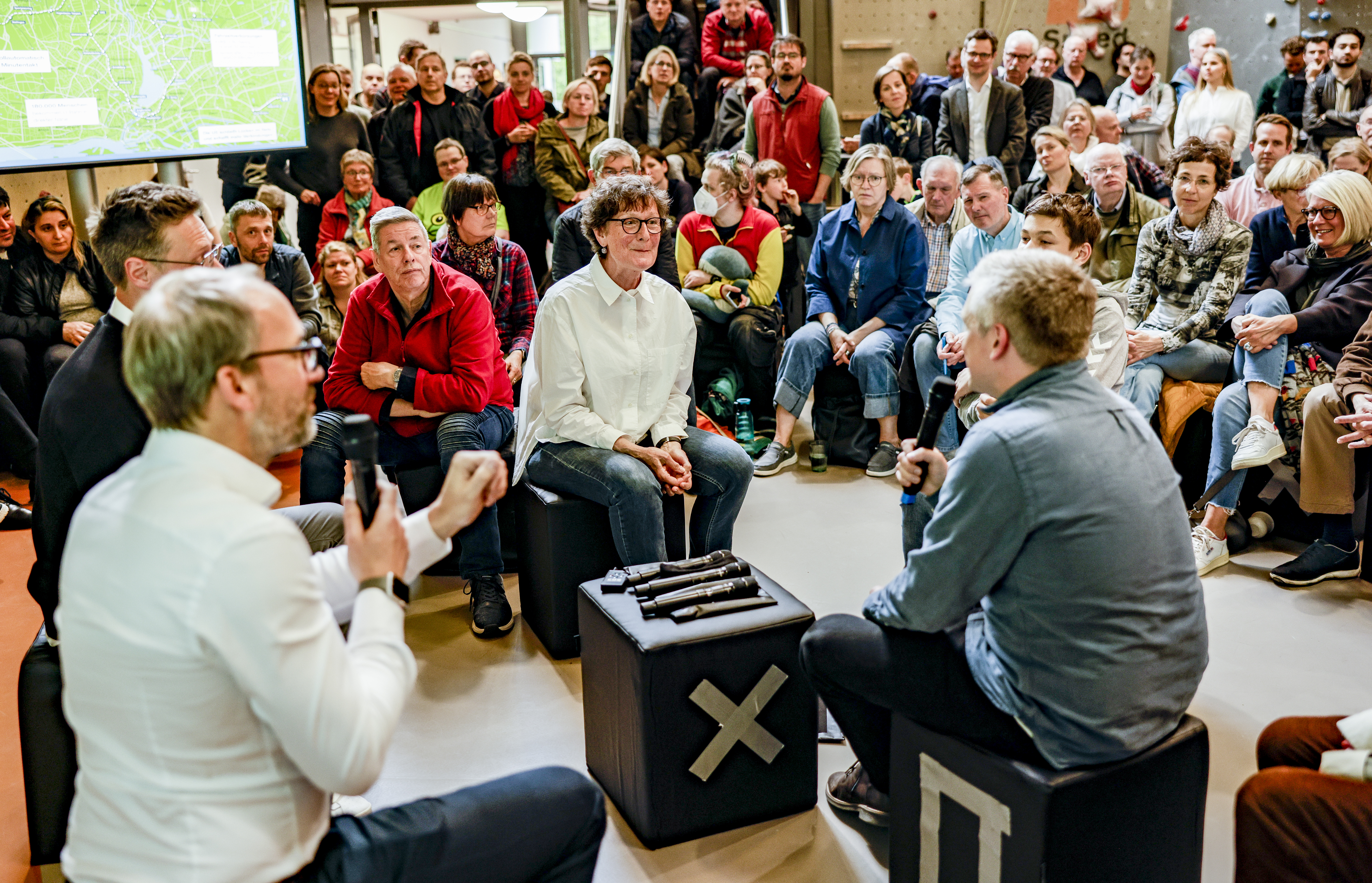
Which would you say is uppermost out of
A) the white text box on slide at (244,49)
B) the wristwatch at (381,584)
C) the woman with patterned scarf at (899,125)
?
the white text box on slide at (244,49)

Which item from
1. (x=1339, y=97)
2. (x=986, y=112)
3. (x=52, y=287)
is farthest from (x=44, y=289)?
(x=1339, y=97)

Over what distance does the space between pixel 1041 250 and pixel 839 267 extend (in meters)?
3.17

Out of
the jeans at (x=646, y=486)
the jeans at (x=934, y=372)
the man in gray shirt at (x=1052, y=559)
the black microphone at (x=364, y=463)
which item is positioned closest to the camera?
the black microphone at (x=364, y=463)

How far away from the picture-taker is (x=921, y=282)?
4777 mm

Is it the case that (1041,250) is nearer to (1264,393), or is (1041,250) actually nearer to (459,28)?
(1264,393)

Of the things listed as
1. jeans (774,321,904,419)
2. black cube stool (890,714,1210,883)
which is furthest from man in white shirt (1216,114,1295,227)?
black cube stool (890,714,1210,883)

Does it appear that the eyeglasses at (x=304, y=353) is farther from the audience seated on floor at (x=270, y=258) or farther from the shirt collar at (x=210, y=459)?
the audience seated on floor at (x=270, y=258)

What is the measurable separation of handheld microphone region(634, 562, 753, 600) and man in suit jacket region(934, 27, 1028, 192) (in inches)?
179

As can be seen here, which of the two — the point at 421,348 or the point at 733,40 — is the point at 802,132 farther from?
the point at 421,348

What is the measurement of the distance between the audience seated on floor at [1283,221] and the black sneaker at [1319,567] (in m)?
1.10

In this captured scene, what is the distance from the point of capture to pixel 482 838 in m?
1.48

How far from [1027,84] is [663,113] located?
2252 mm

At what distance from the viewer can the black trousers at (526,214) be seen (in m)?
6.53

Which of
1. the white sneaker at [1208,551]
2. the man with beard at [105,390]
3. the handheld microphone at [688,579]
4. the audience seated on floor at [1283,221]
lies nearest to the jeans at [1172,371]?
the audience seated on floor at [1283,221]
